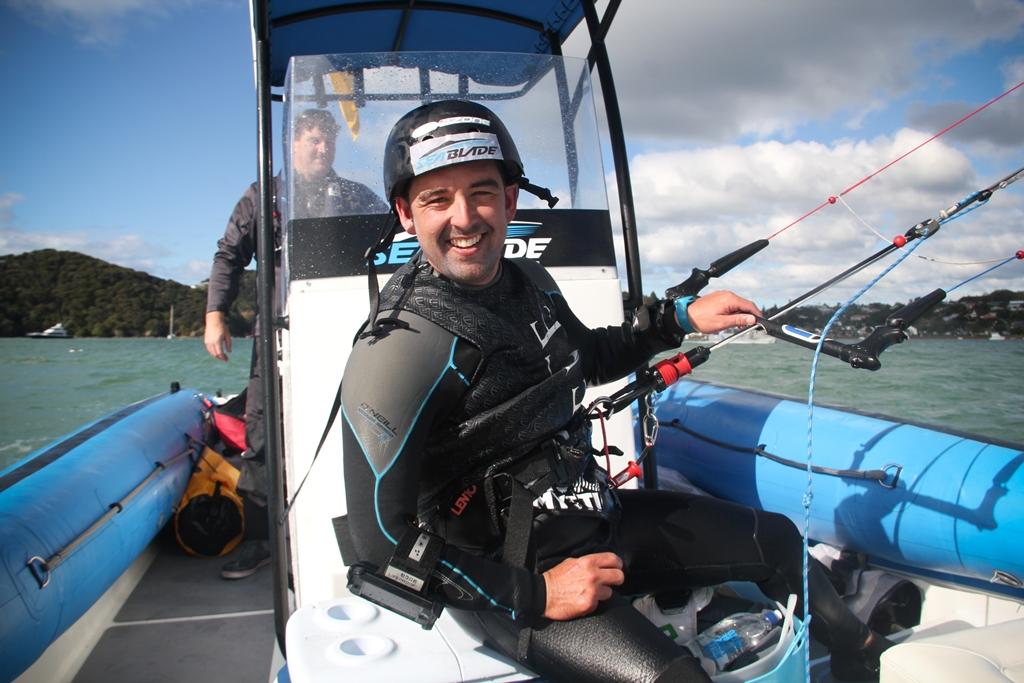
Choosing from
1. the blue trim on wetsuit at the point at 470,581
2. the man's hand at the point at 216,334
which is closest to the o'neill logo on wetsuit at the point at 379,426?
the blue trim on wetsuit at the point at 470,581

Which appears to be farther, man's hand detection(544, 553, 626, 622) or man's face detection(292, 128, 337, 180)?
man's face detection(292, 128, 337, 180)

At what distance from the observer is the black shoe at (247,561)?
3.71m

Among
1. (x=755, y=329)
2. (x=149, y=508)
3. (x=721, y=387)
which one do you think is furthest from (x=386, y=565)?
(x=721, y=387)

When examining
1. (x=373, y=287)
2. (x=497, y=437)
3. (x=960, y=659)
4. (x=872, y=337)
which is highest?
(x=373, y=287)

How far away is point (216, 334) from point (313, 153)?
1.51 m

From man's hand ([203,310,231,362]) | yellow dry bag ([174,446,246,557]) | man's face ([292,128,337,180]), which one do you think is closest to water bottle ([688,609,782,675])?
man's face ([292,128,337,180])

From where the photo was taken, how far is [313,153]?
99.2 inches

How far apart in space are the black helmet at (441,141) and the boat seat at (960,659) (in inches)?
53.4

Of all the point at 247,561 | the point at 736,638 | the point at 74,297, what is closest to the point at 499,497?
the point at 736,638

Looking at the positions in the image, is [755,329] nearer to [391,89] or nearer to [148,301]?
[391,89]

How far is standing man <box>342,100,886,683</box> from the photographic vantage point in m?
1.42

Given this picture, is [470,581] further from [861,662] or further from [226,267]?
[226,267]

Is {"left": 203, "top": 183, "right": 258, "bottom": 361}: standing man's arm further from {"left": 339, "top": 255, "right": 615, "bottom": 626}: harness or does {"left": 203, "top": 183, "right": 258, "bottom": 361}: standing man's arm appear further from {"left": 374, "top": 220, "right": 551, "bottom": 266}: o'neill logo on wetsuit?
{"left": 339, "top": 255, "right": 615, "bottom": 626}: harness

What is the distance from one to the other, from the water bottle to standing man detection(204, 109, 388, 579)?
1.81 meters
